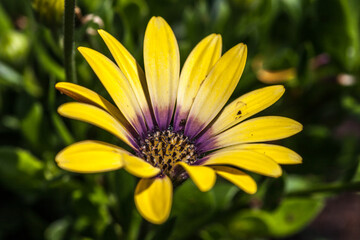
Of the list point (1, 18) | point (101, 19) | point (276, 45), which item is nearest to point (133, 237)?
point (101, 19)

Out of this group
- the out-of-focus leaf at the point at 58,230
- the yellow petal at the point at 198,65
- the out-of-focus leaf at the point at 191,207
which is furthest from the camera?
the out-of-focus leaf at the point at 58,230

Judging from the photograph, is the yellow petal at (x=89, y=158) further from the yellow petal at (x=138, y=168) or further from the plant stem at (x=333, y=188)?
the plant stem at (x=333, y=188)

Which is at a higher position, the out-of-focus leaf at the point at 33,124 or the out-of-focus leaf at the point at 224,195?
the out-of-focus leaf at the point at 33,124

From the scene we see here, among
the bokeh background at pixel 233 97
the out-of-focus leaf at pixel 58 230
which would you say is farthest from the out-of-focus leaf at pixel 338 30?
the out-of-focus leaf at pixel 58 230

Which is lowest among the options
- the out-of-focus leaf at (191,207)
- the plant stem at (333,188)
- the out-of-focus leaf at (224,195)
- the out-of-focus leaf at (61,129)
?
the plant stem at (333,188)

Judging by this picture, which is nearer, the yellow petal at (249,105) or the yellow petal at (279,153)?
the yellow petal at (279,153)

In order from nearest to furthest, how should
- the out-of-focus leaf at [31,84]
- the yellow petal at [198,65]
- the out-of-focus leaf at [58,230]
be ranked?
the yellow petal at [198,65] → the out-of-focus leaf at [58,230] → the out-of-focus leaf at [31,84]

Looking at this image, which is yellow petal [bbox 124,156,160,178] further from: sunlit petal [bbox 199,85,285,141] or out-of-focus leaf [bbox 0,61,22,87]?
out-of-focus leaf [bbox 0,61,22,87]
